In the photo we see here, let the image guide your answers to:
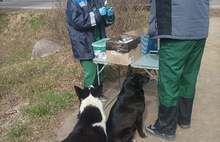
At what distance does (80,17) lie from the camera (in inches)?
137

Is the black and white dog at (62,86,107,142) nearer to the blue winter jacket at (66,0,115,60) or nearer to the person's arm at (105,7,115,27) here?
the blue winter jacket at (66,0,115,60)

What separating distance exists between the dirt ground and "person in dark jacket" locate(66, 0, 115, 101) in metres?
0.85

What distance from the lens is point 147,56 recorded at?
401cm

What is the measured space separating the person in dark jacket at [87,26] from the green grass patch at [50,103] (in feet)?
2.48

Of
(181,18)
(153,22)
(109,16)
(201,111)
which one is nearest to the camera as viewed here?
(181,18)

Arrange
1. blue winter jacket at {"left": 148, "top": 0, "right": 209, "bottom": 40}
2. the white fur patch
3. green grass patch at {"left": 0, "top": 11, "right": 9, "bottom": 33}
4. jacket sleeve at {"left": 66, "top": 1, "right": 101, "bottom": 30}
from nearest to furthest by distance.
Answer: blue winter jacket at {"left": 148, "top": 0, "right": 209, "bottom": 40}, the white fur patch, jacket sleeve at {"left": 66, "top": 1, "right": 101, "bottom": 30}, green grass patch at {"left": 0, "top": 11, "right": 9, "bottom": 33}

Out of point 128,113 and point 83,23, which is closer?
point 128,113

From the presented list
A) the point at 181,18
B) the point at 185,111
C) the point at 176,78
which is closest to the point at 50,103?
the point at 185,111

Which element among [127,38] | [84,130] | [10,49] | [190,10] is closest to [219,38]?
[127,38]

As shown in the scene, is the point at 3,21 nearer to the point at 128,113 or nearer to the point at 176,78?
the point at 128,113

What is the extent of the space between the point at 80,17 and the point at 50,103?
1.74 m

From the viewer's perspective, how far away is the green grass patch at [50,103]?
4191mm

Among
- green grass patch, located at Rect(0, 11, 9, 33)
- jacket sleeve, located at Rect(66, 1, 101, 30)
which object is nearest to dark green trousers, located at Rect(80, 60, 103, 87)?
jacket sleeve, located at Rect(66, 1, 101, 30)

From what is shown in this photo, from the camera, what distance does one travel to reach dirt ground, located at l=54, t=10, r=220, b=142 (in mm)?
3402
